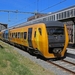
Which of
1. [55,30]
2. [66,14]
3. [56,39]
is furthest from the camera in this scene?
[66,14]

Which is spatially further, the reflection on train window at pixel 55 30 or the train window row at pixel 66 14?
the train window row at pixel 66 14

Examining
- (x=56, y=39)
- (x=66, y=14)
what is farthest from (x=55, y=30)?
(x=66, y=14)

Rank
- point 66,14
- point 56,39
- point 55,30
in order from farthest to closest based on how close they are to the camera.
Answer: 1. point 66,14
2. point 55,30
3. point 56,39

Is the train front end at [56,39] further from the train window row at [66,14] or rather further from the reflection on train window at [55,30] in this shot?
the train window row at [66,14]

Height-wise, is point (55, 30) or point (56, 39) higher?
point (55, 30)

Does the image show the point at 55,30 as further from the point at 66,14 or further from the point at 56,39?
the point at 66,14

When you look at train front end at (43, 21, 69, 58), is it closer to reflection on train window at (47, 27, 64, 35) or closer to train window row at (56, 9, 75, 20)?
reflection on train window at (47, 27, 64, 35)

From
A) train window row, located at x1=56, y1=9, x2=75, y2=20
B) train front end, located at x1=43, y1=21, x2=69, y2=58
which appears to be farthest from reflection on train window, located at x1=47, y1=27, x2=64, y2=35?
train window row, located at x1=56, y1=9, x2=75, y2=20

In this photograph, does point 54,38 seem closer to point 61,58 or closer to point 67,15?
point 61,58

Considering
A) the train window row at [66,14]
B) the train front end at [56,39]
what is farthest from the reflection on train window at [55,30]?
the train window row at [66,14]

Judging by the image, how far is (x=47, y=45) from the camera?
15.4 meters

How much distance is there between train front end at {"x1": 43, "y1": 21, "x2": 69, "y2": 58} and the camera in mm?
15602

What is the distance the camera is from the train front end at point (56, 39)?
614 inches

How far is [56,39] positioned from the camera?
15.7 meters
